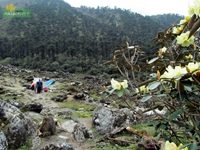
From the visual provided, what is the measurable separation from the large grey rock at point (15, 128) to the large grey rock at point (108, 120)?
5.70ft

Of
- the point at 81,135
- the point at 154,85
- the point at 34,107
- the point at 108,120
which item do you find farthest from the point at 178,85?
the point at 34,107

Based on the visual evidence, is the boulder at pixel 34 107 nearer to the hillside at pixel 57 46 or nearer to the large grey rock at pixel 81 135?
the large grey rock at pixel 81 135

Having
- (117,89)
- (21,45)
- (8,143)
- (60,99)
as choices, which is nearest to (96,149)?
(8,143)

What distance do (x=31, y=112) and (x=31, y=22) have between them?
6292cm

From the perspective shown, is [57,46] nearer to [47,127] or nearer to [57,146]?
[47,127]

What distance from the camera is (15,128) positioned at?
3.71 metres

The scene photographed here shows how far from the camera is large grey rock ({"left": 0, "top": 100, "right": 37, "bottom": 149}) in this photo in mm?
3578

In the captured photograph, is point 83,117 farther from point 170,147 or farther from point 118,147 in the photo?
point 170,147

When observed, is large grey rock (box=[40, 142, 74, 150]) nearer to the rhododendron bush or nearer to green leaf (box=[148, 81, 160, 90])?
the rhododendron bush

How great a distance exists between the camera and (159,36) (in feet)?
6.56

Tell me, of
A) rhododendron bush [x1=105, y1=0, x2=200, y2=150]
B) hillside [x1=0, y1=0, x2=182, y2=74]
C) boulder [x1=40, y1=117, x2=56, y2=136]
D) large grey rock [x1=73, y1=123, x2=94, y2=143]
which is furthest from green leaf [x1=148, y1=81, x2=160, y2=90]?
hillside [x1=0, y1=0, x2=182, y2=74]

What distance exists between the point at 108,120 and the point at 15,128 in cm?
236

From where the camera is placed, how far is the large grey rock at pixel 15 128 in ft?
11.7

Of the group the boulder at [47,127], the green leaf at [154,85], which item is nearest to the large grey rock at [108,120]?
the boulder at [47,127]
